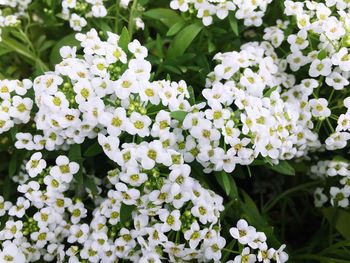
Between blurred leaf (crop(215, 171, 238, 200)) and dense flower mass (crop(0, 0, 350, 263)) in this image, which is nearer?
dense flower mass (crop(0, 0, 350, 263))

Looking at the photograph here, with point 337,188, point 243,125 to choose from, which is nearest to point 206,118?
point 243,125

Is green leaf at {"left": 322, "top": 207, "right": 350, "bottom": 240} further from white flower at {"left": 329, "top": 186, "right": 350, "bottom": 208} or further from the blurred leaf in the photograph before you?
the blurred leaf

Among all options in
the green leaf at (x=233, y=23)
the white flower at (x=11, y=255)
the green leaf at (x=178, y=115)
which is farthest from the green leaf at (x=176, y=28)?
the white flower at (x=11, y=255)

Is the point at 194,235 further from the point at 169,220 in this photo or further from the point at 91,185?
the point at 91,185

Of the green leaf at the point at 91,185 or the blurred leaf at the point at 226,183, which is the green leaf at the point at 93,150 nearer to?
the green leaf at the point at 91,185

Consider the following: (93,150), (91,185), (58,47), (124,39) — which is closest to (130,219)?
(91,185)

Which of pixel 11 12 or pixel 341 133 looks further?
pixel 11 12

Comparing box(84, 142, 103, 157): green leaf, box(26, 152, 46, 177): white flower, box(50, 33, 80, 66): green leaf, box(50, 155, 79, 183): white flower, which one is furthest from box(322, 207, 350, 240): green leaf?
box(50, 33, 80, 66): green leaf

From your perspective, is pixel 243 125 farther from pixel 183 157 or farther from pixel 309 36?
pixel 309 36
